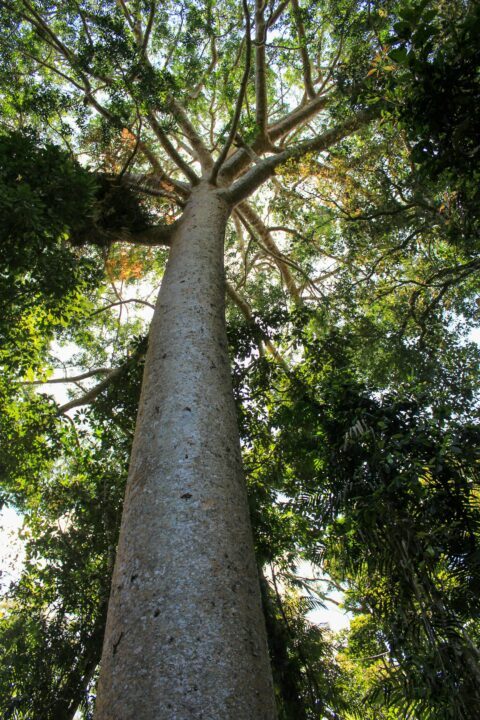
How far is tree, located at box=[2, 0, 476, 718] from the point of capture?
1368 millimetres

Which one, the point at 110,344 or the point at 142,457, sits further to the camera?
the point at 110,344

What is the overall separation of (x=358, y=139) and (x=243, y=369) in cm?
465

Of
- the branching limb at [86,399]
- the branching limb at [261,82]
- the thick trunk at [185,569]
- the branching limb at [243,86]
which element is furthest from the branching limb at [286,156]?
the thick trunk at [185,569]

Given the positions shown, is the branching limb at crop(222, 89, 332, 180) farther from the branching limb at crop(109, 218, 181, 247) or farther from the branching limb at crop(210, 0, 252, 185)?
the branching limb at crop(210, 0, 252, 185)

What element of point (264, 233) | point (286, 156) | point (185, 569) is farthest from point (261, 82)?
point (185, 569)

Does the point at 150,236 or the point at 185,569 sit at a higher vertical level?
the point at 150,236

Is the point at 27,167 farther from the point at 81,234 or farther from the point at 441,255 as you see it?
the point at 441,255

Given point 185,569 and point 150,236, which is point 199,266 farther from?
point 185,569

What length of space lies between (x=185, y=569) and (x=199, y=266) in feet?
8.14

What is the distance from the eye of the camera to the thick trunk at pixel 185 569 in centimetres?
125

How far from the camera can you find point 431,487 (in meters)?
2.69

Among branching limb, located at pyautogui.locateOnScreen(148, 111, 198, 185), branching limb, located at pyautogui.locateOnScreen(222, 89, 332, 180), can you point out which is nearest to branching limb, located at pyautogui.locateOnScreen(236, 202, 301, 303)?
branching limb, located at pyautogui.locateOnScreen(222, 89, 332, 180)

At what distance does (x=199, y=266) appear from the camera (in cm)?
354

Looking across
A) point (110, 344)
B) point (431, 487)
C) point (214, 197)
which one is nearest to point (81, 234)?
point (214, 197)
